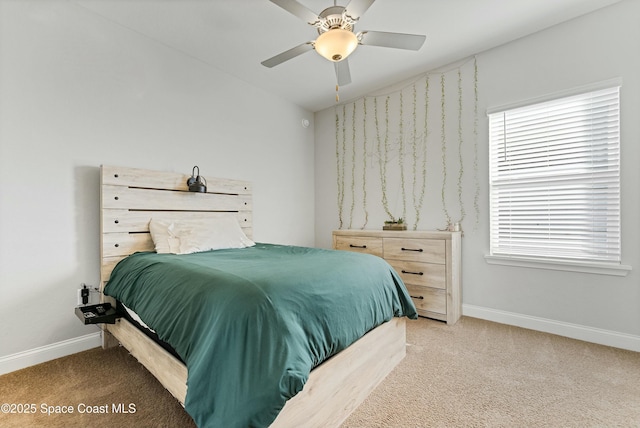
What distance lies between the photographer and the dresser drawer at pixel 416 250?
279 cm

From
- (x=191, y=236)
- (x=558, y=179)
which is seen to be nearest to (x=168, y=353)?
(x=191, y=236)

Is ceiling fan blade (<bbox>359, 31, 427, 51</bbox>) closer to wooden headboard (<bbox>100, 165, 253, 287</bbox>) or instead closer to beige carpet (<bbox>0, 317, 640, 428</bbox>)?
wooden headboard (<bbox>100, 165, 253, 287</bbox>)

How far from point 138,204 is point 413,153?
2.92 metres

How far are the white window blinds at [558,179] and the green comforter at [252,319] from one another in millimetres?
1808

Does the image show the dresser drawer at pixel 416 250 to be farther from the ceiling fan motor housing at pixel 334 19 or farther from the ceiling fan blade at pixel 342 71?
the ceiling fan motor housing at pixel 334 19

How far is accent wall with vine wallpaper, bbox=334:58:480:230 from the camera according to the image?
302 cm

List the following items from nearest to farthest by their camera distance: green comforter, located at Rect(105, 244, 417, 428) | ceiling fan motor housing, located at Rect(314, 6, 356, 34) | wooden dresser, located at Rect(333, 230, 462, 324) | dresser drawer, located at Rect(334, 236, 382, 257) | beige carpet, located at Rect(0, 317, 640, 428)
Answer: green comforter, located at Rect(105, 244, 417, 428)
beige carpet, located at Rect(0, 317, 640, 428)
ceiling fan motor housing, located at Rect(314, 6, 356, 34)
wooden dresser, located at Rect(333, 230, 462, 324)
dresser drawer, located at Rect(334, 236, 382, 257)

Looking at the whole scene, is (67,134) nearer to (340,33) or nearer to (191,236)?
(191,236)

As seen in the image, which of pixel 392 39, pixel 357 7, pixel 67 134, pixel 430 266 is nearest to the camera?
pixel 357 7

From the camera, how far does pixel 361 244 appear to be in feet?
11.0

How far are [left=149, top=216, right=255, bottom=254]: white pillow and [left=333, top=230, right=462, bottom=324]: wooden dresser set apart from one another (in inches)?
63.3

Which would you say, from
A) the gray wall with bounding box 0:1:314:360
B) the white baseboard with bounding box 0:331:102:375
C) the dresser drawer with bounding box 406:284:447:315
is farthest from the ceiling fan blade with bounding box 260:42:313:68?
the white baseboard with bounding box 0:331:102:375

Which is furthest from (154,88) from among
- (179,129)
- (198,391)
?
(198,391)

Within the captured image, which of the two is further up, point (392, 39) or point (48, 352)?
point (392, 39)
